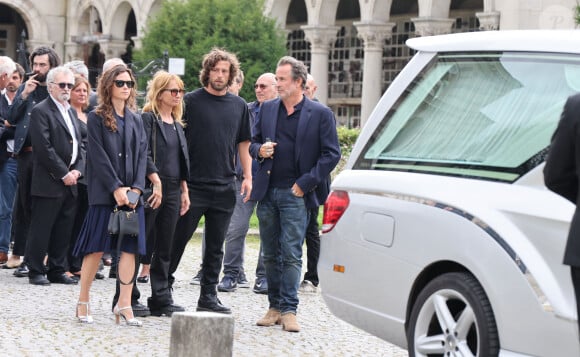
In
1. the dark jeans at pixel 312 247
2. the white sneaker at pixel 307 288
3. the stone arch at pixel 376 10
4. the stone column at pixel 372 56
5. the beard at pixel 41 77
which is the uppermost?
the stone arch at pixel 376 10

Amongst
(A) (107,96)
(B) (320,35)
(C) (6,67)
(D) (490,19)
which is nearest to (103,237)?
(A) (107,96)

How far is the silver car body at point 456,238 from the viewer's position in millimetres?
5930

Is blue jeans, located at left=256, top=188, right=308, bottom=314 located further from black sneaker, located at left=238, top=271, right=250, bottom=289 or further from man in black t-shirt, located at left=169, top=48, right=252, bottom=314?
black sneaker, located at left=238, top=271, right=250, bottom=289

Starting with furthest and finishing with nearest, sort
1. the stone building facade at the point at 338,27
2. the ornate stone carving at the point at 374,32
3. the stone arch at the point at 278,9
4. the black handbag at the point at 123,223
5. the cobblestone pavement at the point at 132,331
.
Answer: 1. the stone arch at the point at 278,9
2. the ornate stone carving at the point at 374,32
3. the stone building facade at the point at 338,27
4. the black handbag at the point at 123,223
5. the cobblestone pavement at the point at 132,331

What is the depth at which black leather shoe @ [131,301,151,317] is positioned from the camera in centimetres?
1006

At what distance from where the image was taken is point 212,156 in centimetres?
1015

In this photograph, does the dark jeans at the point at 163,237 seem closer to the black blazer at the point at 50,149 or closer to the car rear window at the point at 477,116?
the black blazer at the point at 50,149

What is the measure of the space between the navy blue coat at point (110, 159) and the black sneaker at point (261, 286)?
2.61 metres

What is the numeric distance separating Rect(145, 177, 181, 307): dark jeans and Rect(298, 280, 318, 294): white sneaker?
221 cm

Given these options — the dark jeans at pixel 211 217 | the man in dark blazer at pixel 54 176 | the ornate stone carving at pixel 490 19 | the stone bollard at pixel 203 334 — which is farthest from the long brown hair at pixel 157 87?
the ornate stone carving at pixel 490 19

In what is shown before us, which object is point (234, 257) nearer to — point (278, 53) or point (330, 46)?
point (278, 53)

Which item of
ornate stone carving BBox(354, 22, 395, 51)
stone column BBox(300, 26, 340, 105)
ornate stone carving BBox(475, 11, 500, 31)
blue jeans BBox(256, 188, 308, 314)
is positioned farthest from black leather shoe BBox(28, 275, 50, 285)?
stone column BBox(300, 26, 340, 105)

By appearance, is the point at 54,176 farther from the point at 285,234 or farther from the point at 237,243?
the point at 285,234

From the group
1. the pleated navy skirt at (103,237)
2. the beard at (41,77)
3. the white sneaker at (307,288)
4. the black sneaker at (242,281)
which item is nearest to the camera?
the pleated navy skirt at (103,237)
